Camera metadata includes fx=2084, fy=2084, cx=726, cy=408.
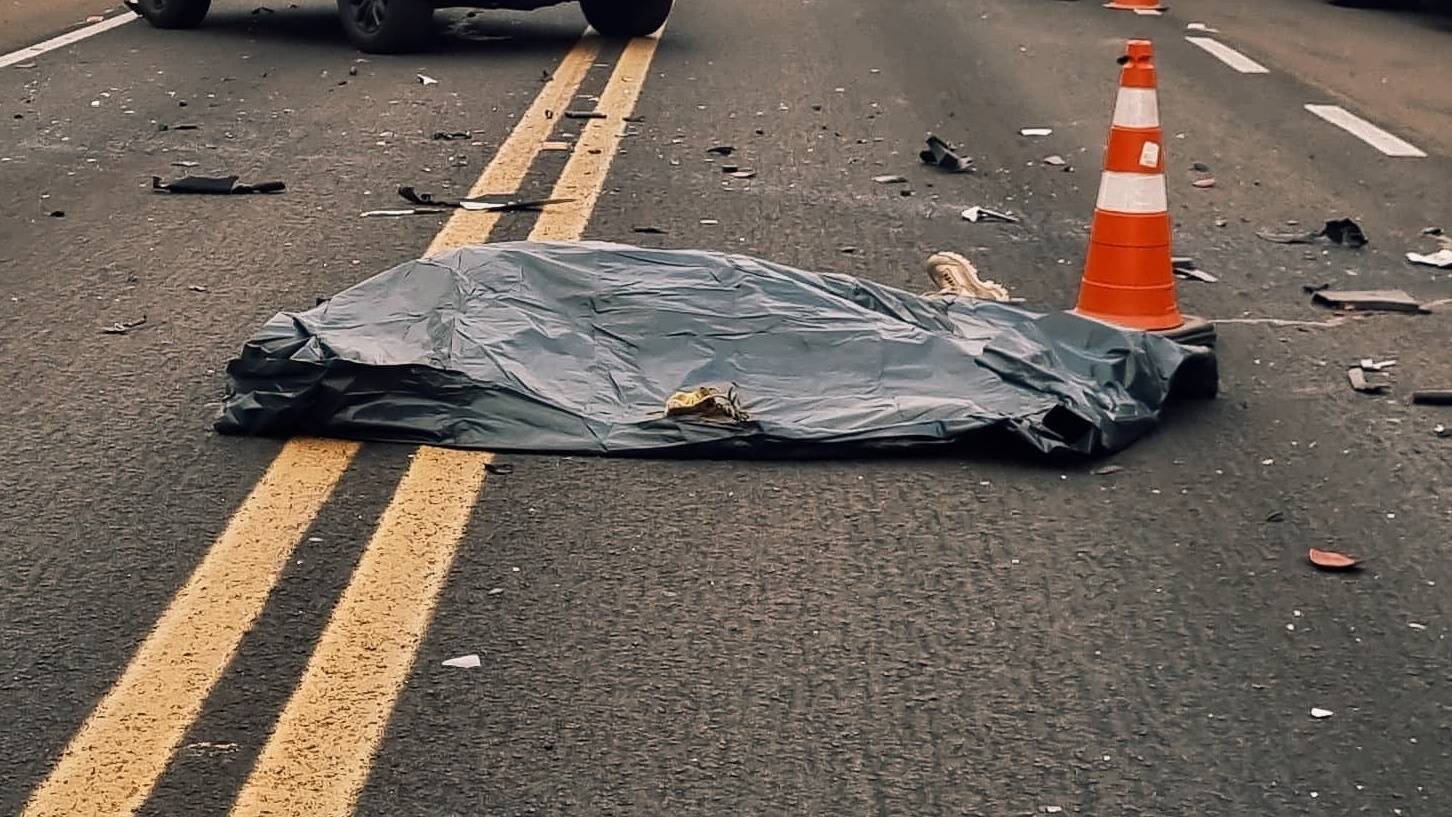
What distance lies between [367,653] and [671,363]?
1823 millimetres

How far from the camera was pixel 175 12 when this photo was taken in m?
13.7

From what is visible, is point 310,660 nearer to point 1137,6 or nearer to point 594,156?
point 594,156

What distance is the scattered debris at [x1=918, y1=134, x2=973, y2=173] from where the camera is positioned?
8.82 metres

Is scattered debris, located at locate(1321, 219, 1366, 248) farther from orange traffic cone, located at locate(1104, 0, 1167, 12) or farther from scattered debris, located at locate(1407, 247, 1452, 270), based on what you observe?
orange traffic cone, located at locate(1104, 0, 1167, 12)

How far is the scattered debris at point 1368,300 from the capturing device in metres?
6.35

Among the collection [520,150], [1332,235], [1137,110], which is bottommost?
[520,150]

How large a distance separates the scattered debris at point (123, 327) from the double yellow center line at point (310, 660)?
4.17ft

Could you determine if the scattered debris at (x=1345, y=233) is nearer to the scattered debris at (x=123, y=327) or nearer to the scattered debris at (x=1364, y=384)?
the scattered debris at (x=1364, y=384)

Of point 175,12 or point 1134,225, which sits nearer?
point 1134,225

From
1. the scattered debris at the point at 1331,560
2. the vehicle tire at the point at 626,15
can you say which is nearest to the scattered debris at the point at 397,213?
the scattered debris at the point at 1331,560

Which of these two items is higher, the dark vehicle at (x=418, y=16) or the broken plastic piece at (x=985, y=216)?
the broken plastic piece at (x=985, y=216)

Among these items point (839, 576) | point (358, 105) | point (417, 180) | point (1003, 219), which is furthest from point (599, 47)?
point (839, 576)

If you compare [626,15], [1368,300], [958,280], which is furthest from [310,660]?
[626,15]

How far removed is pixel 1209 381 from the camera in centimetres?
534
